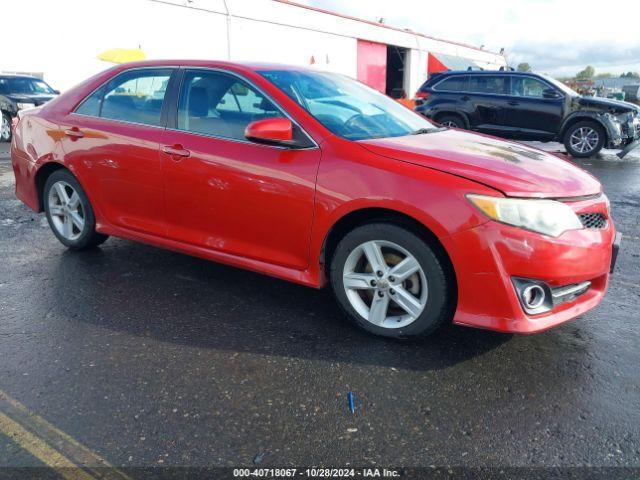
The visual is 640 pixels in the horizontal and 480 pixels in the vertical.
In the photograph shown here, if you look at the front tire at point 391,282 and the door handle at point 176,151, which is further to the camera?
the door handle at point 176,151

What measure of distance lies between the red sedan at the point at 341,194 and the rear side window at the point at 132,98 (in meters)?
0.01

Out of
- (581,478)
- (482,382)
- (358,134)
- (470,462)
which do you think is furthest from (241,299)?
(581,478)

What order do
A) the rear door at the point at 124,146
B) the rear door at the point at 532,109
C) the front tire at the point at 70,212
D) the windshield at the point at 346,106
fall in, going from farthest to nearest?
the rear door at the point at 532,109 < the front tire at the point at 70,212 < the rear door at the point at 124,146 < the windshield at the point at 346,106

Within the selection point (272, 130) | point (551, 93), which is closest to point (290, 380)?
point (272, 130)

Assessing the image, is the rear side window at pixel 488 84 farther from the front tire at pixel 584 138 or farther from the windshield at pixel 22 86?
the windshield at pixel 22 86

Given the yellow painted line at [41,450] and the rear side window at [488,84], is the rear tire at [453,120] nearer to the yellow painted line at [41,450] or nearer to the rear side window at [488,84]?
the rear side window at [488,84]

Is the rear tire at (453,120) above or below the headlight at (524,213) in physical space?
below

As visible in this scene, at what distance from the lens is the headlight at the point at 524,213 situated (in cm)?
253

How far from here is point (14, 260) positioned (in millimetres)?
4395

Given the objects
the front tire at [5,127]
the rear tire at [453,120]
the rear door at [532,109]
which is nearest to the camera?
the rear door at [532,109]

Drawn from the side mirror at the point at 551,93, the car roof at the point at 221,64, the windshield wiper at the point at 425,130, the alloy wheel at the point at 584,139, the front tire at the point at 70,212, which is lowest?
the alloy wheel at the point at 584,139

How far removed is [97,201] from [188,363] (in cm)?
192

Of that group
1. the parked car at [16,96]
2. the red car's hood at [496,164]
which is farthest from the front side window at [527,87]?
the parked car at [16,96]

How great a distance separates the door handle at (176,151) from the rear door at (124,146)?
10 cm
